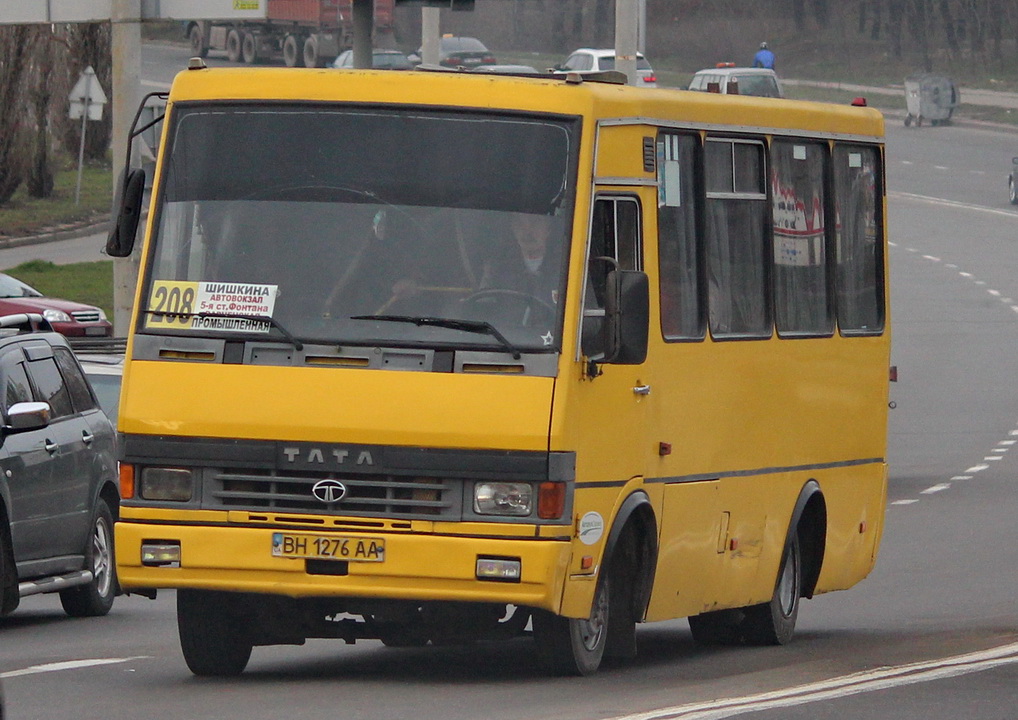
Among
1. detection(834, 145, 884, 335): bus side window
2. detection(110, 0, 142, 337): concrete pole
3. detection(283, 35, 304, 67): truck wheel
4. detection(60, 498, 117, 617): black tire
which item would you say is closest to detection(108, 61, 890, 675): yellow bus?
detection(834, 145, 884, 335): bus side window

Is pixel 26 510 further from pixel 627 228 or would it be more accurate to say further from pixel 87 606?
pixel 627 228

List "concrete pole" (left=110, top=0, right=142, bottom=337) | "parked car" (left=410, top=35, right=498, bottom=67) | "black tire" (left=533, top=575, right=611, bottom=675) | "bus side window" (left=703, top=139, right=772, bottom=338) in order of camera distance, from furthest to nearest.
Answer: "parked car" (left=410, top=35, right=498, bottom=67) < "concrete pole" (left=110, top=0, right=142, bottom=337) < "bus side window" (left=703, top=139, right=772, bottom=338) < "black tire" (left=533, top=575, right=611, bottom=675)

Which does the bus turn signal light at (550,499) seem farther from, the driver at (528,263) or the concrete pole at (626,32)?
the concrete pole at (626,32)

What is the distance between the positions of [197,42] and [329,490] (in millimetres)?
74894

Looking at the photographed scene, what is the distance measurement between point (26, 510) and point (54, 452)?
1.95 ft

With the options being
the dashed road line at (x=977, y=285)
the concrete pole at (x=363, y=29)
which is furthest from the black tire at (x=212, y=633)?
the dashed road line at (x=977, y=285)

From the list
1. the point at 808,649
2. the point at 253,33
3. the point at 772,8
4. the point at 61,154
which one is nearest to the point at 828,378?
the point at 808,649

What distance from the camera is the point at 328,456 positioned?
31.7 ft

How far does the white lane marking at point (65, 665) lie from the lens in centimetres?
1136

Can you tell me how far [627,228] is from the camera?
10531mm

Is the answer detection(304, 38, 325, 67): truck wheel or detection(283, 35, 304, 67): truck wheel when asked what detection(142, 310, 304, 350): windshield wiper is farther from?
detection(283, 35, 304, 67): truck wheel

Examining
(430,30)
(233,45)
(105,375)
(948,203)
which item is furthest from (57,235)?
(105,375)

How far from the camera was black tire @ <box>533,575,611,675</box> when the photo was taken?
399 inches

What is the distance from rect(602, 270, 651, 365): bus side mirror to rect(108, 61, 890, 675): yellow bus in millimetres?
12
